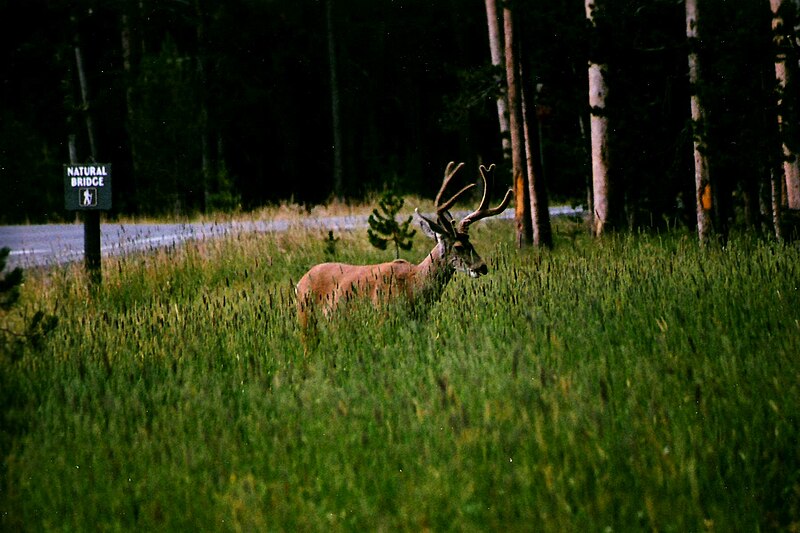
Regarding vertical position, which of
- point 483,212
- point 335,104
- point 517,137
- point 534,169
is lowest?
point 483,212

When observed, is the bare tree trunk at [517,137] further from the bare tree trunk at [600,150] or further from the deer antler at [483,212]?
the deer antler at [483,212]

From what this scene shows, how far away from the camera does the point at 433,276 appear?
25.0ft

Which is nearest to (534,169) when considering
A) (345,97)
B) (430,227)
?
(430,227)

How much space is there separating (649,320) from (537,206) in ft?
22.7

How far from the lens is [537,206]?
1284 centimetres

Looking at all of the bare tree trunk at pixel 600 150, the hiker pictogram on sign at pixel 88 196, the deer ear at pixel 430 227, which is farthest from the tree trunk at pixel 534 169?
the hiker pictogram on sign at pixel 88 196

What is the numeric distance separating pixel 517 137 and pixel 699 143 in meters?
2.89

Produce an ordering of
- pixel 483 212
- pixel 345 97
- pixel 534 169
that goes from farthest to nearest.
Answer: pixel 345 97 → pixel 534 169 → pixel 483 212

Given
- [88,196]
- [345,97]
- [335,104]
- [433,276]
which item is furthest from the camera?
[345,97]

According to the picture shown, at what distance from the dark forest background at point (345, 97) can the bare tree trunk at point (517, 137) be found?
0.25 meters

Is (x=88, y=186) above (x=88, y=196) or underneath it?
above

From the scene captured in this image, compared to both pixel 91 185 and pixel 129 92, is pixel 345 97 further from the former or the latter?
pixel 91 185

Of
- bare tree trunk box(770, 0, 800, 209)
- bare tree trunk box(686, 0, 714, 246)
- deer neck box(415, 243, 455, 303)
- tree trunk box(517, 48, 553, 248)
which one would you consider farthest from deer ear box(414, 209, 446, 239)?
tree trunk box(517, 48, 553, 248)

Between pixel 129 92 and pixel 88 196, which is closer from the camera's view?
pixel 88 196
